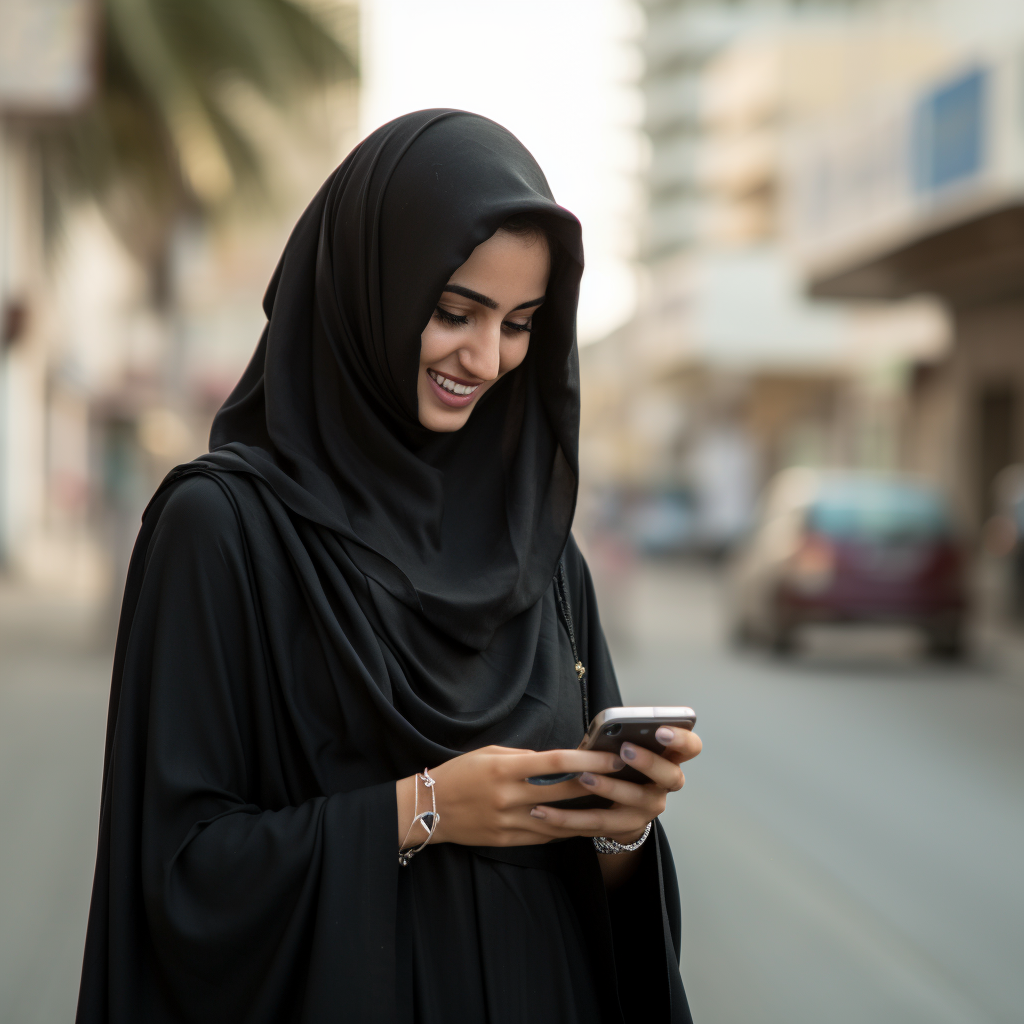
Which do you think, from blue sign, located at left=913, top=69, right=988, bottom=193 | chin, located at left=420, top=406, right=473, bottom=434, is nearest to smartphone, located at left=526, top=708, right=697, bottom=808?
chin, located at left=420, top=406, right=473, bottom=434

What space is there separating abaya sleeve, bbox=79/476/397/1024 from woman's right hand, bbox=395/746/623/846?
38 mm

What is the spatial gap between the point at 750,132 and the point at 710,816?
145 ft

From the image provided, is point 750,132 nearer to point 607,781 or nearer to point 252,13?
point 252,13

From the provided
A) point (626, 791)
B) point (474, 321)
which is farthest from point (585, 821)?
point (474, 321)

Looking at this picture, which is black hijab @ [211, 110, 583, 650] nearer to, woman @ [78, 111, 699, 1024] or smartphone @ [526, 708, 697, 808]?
woman @ [78, 111, 699, 1024]

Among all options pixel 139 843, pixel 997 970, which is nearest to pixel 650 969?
pixel 139 843

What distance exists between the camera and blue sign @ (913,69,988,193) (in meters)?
16.6

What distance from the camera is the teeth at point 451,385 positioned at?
178 centimetres

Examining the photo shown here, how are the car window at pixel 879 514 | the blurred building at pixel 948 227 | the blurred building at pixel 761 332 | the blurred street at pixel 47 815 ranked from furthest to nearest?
1. the blurred building at pixel 761 332
2. the blurred building at pixel 948 227
3. the car window at pixel 879 514
4. the blurred street at pixel 47 815

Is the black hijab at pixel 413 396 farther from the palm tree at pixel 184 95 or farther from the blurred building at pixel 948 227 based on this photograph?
the blurred building at pixel 948 227

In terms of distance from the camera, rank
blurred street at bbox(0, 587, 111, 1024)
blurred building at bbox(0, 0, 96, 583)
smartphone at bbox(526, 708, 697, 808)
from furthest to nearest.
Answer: blurred building at bbox(0, 0, 96, 583) < blurred street at bbox(0, 587, 111, 1024) < smartphone at bbox(526, 708, 697, 808)

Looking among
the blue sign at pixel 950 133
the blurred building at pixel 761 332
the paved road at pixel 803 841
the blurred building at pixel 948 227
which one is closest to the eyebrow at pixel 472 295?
the paved road at pixel 803 841

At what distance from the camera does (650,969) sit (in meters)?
1.82

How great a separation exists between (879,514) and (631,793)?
461 inches
